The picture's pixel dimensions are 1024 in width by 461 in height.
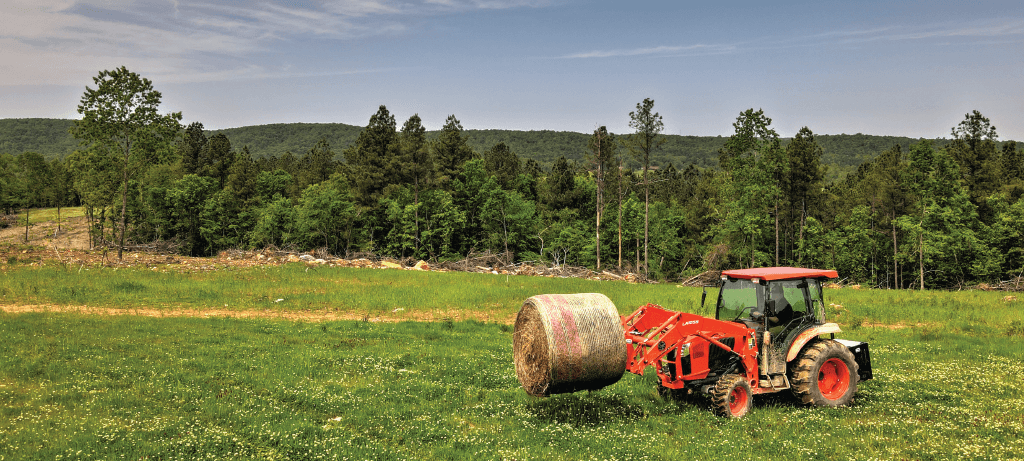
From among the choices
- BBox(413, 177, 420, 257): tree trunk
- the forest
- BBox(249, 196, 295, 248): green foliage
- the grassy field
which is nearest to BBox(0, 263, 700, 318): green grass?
the grassy field

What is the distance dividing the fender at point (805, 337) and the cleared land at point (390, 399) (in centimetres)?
107

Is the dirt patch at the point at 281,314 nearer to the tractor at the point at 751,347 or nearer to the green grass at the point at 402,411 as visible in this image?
the green grass at the point at 402,411

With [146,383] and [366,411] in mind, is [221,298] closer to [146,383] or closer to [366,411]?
[146,383]

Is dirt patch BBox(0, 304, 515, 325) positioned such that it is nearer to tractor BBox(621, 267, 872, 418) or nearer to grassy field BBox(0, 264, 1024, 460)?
grassy field BBox(0, 264, 1024, 460)

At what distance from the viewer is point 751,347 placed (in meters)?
11.8

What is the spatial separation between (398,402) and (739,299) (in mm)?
7549

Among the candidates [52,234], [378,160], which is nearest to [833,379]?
[378,160]

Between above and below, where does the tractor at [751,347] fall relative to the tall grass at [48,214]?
below

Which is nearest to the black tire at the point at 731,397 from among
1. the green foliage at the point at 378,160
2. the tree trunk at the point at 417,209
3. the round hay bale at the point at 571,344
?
the round hay bale at the point at 571,344

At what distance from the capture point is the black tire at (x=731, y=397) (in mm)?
11055

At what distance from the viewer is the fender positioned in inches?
477

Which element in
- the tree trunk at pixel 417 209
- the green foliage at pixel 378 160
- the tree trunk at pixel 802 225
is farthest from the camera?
the green foliage at pixel 378 160

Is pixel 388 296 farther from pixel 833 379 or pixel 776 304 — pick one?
pixel 833 379

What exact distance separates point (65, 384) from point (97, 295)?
17.2 metres
